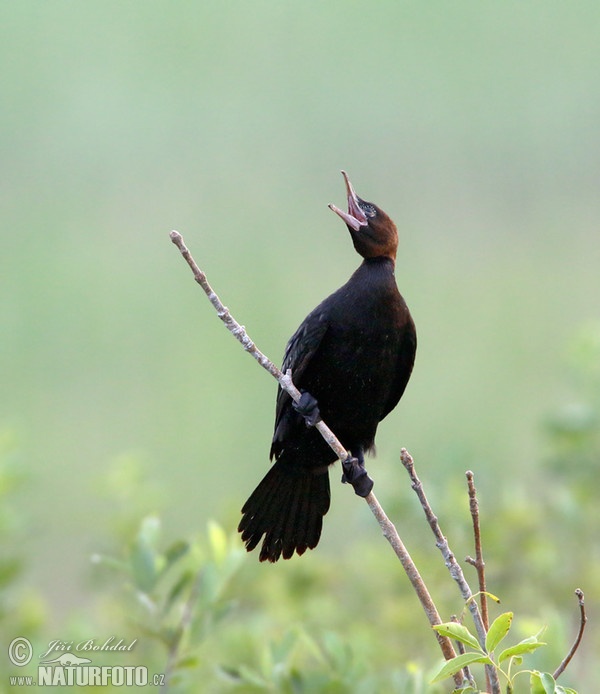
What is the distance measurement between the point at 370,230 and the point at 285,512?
1.02 metres

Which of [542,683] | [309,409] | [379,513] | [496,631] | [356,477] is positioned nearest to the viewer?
[542,683]

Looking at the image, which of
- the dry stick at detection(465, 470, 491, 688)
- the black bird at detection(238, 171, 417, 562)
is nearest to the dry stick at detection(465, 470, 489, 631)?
the dry stick at detection(465, 470, 491, 688)

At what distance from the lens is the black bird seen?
12.2 feet

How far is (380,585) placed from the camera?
15.7ft

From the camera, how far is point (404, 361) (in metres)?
3.88

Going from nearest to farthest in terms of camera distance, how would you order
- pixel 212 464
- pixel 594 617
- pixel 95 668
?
pixel 95 668 < pixel 594 617 < pixel 212 464

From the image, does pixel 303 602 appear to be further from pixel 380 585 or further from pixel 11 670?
pixel 11 670

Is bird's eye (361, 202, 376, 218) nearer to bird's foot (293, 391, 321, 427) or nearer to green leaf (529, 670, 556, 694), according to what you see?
bird's foot (293, 391, 321, 427)

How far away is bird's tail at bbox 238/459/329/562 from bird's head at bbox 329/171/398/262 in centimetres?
80

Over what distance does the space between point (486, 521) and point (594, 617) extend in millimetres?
1184

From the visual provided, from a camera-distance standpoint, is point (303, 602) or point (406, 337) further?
point (303, 602)

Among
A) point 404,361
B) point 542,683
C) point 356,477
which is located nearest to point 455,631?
Result: point 542,683

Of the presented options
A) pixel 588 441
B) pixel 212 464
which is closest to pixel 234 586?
pixel 588 441

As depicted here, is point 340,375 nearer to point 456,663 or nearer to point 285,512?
point 285,512
